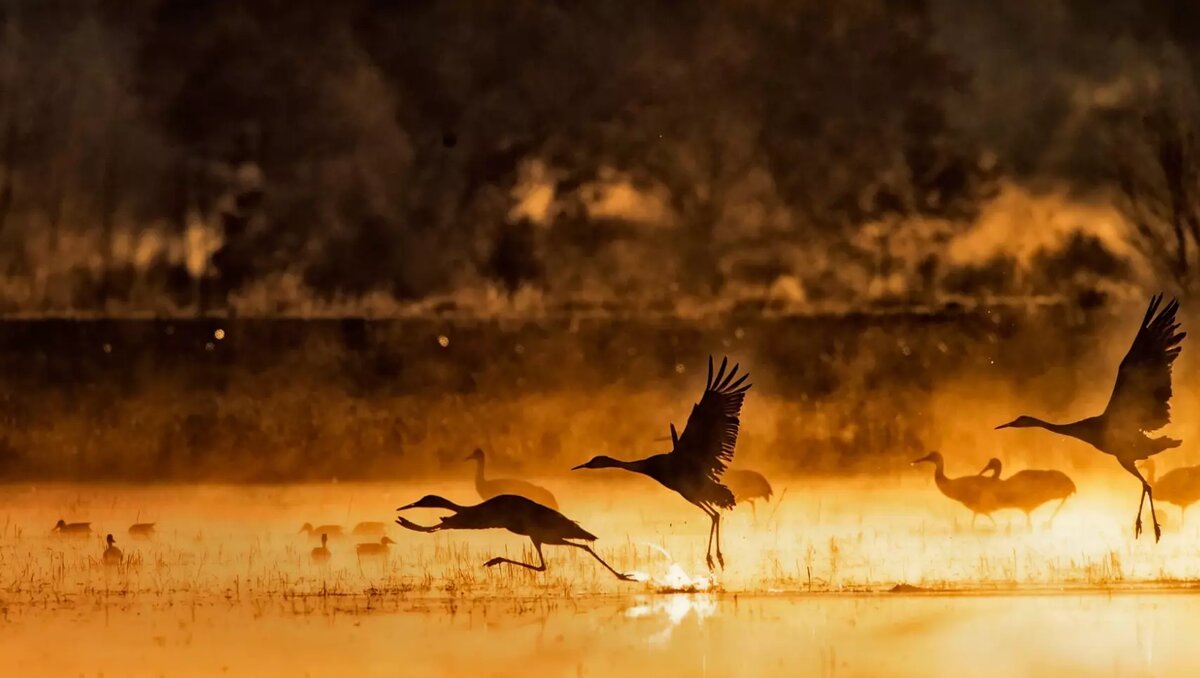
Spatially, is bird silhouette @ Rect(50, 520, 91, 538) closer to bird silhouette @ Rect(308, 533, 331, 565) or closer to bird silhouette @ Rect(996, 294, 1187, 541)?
bird silhouette @ Rect(308, 533, 331, 565)

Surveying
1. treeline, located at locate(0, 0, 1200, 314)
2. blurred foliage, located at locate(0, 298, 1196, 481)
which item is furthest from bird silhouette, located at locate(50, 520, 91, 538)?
treeline, located at locate(0, 0, 1200, 314)

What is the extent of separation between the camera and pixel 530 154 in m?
2.93

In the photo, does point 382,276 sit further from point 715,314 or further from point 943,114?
point 943,114

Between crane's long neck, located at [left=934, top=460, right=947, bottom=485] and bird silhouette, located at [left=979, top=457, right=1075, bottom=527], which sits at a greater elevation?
crane's long neck, located at [left=934, top=460, right=947, bottom=485]

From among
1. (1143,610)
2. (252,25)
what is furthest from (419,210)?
(1143,610)

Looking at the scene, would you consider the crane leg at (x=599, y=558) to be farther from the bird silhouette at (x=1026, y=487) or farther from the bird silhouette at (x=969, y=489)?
the bird silhouette at (x=1026, y=487)

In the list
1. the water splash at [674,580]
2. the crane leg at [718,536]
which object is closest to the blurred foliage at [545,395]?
the crane leg at [718,536]

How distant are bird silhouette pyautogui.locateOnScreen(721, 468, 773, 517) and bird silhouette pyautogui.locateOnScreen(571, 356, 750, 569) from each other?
0.02 metres

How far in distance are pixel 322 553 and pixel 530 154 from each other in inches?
41.9

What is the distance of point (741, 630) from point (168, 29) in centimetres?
197

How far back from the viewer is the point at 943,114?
2.93 m

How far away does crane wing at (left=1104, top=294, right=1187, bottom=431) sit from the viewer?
113 inches

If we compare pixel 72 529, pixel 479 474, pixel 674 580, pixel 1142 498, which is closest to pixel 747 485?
pixel 674 580

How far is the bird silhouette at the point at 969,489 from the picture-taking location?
285cm
